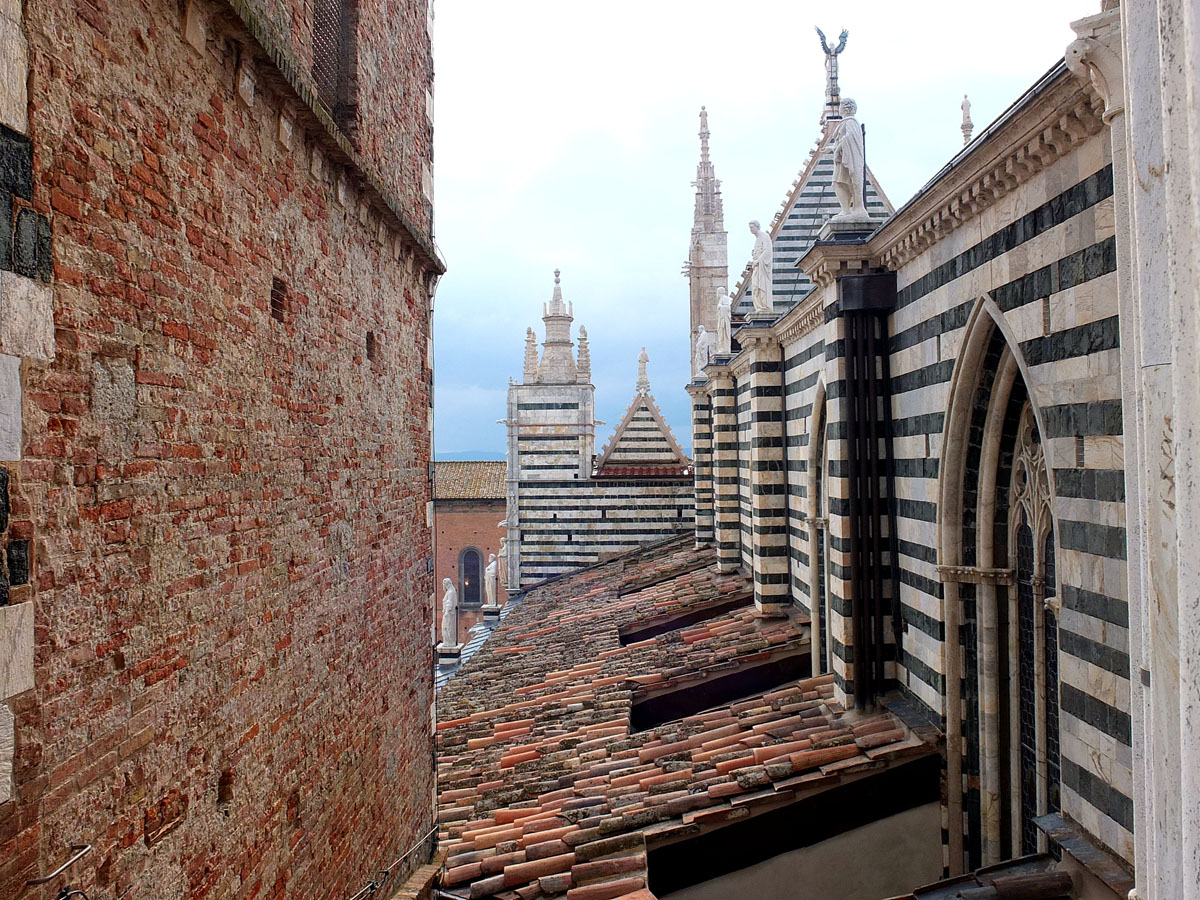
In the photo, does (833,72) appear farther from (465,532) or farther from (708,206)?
(465,532)

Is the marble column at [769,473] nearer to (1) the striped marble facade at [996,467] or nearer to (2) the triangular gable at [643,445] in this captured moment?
(1) the striped marble facade at [996,467]

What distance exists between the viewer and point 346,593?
5605mm

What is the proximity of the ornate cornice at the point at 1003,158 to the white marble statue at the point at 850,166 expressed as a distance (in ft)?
2.25

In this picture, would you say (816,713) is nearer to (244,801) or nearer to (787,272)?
(244,801)

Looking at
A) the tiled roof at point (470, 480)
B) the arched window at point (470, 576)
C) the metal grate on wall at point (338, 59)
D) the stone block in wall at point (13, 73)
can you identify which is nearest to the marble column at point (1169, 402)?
the stone block in wall at point (13, 73)

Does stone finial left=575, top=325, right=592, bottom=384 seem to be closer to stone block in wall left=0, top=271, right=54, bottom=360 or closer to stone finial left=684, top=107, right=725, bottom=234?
Result: stone finial left=684, top=107, right=725, bottom=234

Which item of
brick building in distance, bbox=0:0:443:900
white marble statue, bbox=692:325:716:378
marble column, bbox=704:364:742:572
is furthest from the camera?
white marble statue, bbox=692:325:716:378

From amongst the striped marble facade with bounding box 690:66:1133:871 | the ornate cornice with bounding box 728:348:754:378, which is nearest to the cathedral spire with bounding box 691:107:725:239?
the ornate cornice with bounding box 728:348:754:378

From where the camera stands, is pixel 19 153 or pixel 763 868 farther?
pixel 763 868

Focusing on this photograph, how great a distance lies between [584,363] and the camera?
23.7m

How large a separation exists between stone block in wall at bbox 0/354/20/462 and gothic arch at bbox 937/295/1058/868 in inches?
194

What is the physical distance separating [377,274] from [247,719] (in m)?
3.26

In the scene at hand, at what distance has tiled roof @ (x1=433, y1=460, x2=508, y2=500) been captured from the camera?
3622 centimetres

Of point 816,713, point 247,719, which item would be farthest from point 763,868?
point 247,719
